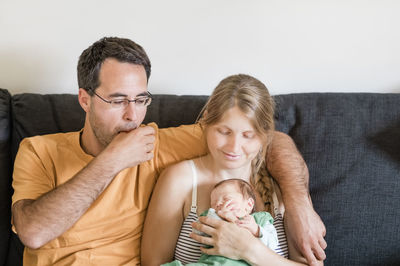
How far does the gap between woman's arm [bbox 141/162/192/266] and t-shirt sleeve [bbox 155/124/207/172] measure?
13 cm

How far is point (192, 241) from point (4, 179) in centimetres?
96

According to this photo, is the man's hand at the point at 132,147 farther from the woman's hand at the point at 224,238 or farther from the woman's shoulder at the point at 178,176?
the woman's hand at the point at 224,238

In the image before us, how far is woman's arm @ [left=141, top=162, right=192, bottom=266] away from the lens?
1546mm

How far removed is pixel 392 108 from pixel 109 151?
1328 mm

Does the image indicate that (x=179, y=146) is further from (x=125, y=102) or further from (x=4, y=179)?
(x=4, y=179)

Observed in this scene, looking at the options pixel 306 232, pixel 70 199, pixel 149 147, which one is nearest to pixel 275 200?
pixel 306 232

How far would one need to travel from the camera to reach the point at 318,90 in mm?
2139

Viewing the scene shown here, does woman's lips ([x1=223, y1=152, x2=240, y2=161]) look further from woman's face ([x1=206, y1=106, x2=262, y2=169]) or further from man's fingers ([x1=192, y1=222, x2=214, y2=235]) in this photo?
man's fingers ([x1=192, y1=222, x2=214, y2=235])

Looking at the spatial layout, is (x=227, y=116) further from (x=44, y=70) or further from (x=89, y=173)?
(x=44, y=70)

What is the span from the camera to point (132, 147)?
153cm

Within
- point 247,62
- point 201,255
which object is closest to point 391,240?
point 201,255

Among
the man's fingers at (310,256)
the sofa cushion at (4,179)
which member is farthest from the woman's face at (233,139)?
the sofa cushion at (4,179)

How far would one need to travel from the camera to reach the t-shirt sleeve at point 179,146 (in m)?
1.71

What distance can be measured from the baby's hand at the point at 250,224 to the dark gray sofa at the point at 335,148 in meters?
0.43
